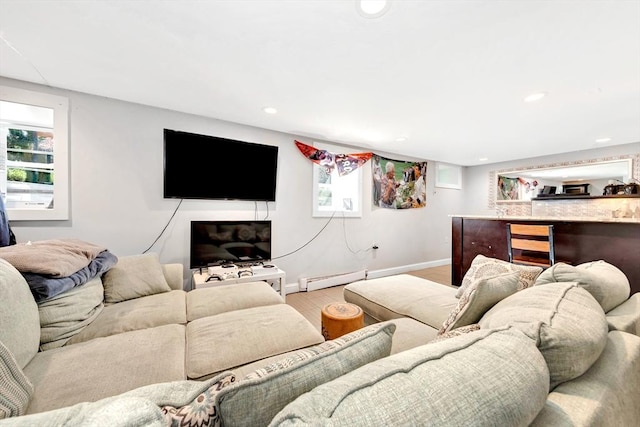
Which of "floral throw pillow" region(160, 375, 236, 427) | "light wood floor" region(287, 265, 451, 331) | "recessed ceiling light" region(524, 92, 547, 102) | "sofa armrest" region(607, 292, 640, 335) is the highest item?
"recessed ceiling light" region(524, 92, 547, 102)

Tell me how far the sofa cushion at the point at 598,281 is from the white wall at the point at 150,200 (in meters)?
2.74

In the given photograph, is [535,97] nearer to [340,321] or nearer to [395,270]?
[340,321]

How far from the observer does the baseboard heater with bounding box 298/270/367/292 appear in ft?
11.4

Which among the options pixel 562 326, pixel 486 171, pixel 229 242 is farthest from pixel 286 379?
pixel 486 171

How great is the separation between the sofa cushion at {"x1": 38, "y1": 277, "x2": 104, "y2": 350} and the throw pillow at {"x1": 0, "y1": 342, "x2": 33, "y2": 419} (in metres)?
0.53

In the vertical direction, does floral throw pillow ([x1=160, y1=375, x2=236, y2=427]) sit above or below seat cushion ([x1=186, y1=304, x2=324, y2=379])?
above

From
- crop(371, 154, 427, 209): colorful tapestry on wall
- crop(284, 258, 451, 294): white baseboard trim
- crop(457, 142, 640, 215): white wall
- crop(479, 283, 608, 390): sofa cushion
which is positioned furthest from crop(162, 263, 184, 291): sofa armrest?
crop(457, 142, 640, 215): white wall

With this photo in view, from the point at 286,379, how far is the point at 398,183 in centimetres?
434

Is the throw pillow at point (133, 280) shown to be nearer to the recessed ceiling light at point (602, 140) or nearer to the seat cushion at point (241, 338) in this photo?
the seat cushion at point (241, 338)

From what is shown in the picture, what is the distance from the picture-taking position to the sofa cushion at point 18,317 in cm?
100

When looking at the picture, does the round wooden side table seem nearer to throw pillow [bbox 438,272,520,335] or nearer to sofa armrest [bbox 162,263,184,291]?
throw pillow [bbox 438,272,520,335]

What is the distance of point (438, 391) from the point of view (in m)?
0.46

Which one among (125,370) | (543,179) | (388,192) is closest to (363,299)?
(125,370)

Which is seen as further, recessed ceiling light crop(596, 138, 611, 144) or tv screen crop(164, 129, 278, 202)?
recessed ceiling light crop(596, 138, 611, 144)
